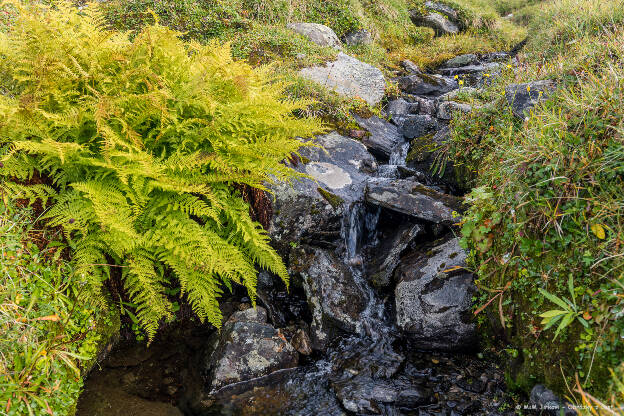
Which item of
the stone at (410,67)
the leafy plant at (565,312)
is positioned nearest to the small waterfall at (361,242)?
the leafy plant at (565,312)

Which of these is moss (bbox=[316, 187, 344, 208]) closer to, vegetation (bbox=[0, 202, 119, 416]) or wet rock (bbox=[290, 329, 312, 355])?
wet rock (bbox=[290, 329, 312, 355])

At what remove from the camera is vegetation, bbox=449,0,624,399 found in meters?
2.71

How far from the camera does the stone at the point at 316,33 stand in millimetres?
10023

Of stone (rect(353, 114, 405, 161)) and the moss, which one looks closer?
the moss

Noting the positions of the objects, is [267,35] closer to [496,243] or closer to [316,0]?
[316,0]

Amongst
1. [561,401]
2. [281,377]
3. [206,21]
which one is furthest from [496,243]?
[206,21]

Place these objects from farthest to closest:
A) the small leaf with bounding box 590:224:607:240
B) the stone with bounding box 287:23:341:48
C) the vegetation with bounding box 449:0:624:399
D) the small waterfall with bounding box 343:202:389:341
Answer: the stone with bounding box 287:23:341:48 → the small waterfall with bounding box 343:202:389:341 → the small leaf with bounding box 590:224:607:240 → the vegetation with bounding box 449:0:624:399

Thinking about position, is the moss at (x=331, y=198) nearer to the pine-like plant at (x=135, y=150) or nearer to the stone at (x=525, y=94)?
the pine-like plant at (x=135, y=150)

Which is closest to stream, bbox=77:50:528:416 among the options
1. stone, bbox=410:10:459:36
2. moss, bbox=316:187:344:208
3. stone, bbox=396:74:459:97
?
moss, bbox=316:187:344:208

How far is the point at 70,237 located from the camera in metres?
3.64

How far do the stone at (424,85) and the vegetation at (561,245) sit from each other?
6.52 meters

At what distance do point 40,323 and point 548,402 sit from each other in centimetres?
410

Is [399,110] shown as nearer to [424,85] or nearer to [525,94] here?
[424,85]

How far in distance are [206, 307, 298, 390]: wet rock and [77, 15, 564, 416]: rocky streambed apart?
11 mm
